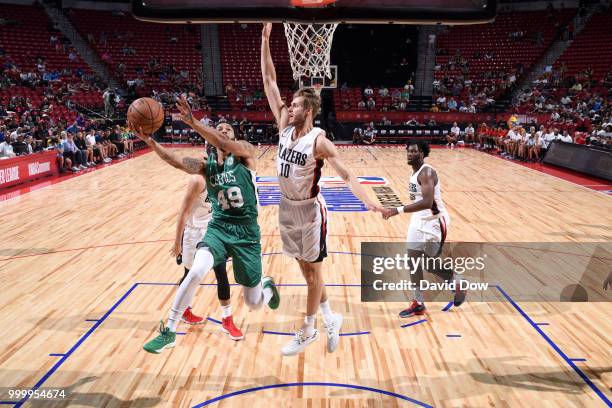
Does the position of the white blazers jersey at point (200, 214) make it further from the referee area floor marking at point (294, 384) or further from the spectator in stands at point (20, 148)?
the spectator in stands at point (20, 148)

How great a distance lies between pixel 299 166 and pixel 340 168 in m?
0.36

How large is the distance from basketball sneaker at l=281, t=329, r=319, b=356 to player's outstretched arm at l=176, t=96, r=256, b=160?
152 centimetres

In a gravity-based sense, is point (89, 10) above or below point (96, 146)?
above

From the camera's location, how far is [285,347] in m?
3.99

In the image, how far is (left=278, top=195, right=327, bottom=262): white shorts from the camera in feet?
12.6

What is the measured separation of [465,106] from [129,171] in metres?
16.7

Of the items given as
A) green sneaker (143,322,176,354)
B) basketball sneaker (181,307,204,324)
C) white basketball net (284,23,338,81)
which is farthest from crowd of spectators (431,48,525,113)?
green sneaker (143,322,176,354)

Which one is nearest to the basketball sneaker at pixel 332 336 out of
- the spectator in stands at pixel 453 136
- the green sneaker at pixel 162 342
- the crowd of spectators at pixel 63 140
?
the green sneaker at pixel 162 342

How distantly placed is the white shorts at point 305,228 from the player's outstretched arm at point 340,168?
39cm

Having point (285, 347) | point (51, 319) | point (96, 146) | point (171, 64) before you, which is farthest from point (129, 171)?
point (171, 64)

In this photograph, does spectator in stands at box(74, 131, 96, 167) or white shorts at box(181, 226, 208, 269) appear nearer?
white shorts at box(181, 226, 208, 269)

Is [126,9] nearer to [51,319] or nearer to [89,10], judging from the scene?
[89,10]

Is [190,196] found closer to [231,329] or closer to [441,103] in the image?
[231,329]

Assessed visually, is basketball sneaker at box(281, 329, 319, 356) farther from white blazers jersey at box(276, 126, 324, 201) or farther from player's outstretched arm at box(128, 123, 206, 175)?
player's outstretched arm at box(128, 123, 206, 175)
